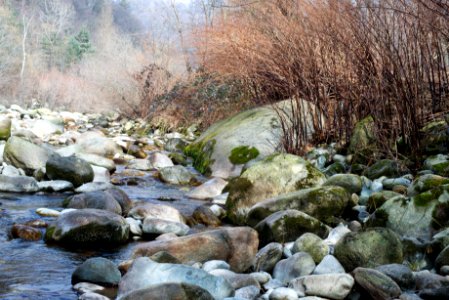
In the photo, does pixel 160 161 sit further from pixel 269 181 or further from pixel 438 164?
pixel 438 164

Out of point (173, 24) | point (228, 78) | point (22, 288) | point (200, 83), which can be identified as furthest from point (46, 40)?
point (22, 288)

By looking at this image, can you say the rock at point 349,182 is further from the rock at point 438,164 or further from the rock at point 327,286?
the rock at point 327,286

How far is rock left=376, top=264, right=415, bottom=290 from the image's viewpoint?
3158 mm

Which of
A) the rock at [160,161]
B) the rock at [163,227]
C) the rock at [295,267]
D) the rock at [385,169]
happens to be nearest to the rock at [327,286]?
the rock at [295,267]

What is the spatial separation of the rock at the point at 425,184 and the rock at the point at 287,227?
810 mm

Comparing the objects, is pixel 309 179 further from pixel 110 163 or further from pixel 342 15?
pixel 110 163

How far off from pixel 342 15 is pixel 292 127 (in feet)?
5.94

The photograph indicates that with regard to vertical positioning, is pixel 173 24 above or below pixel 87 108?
above

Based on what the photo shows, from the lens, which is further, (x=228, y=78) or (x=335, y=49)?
(x=228, y=78)

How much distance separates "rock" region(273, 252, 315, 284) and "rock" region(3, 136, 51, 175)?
4.99m

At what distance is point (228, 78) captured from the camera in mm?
11586

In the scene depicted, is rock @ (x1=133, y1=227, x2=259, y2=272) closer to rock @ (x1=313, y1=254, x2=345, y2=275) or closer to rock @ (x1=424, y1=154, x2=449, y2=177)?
rock @ (x1=313, y1=254, x2=345, y2=275)

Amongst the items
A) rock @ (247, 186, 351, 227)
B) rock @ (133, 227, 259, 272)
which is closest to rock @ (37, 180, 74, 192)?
rock @ (247, 186, 351, 227)

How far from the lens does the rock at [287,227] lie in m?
4.19
